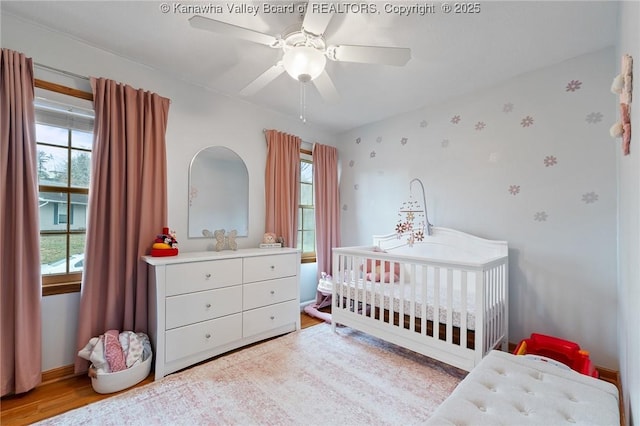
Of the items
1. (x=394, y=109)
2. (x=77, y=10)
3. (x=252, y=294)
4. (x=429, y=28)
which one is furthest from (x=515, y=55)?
(x=77, y=10)

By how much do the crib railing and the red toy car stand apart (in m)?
0.21

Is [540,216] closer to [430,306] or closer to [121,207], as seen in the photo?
[430,306]

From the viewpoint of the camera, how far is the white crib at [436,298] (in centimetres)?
194

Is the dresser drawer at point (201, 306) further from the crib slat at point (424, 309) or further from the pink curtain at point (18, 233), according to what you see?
the crib slat at point (424, 309)

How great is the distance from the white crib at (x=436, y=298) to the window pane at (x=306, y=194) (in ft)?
3.51

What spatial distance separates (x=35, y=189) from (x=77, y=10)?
1.14 m

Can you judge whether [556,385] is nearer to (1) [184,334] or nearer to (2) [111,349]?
(1) [184,334]

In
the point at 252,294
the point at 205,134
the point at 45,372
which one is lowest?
the point at 45,372

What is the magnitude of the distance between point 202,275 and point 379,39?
2.12 m

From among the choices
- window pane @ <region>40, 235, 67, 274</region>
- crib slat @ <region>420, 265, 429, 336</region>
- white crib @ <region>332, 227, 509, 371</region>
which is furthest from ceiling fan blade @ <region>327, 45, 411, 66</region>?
window pane @ <region>40, 235, 67, 274</region>

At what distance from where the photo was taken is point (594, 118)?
2098mm

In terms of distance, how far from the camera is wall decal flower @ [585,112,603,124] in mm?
2078

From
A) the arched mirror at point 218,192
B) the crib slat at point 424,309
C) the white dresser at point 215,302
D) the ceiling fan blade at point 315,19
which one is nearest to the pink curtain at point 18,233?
the white dresser at point 215,302

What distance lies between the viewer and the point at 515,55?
6.97 ft
